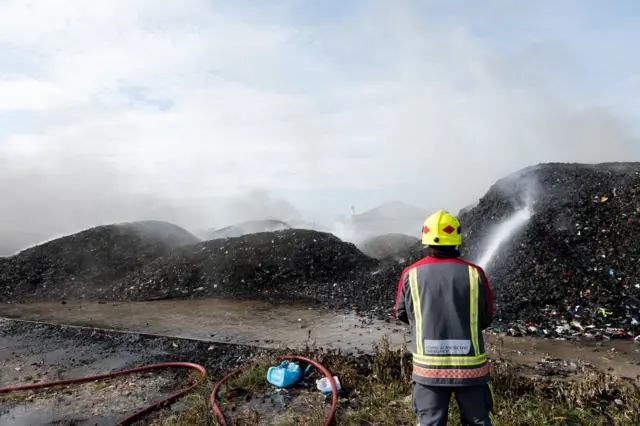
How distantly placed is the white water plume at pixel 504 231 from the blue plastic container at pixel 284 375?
7.48 metres

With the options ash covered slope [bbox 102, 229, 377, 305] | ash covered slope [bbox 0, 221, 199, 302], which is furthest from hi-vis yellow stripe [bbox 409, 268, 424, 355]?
ash covered slope [bbox 0, 221, 199, 302]

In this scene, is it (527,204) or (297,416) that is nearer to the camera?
(297,416)

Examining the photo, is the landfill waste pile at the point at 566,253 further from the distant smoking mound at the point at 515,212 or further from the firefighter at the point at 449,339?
the firefighter at the point at 449,339

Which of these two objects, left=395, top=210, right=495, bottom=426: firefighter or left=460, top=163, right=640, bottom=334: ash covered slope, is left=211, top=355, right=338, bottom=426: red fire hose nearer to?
left=395, top=210, right=495, bottom=426: firefighter

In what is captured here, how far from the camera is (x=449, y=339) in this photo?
2.91 m

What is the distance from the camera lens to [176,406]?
18.0 ft

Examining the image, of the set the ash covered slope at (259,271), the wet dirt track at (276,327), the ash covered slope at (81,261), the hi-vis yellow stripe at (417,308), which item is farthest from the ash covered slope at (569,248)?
the ash covered slope at (81,261)

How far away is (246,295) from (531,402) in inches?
422

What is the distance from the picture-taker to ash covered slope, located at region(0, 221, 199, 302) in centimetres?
1761

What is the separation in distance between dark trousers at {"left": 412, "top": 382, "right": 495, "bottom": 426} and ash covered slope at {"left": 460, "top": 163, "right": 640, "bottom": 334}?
20.7 feet

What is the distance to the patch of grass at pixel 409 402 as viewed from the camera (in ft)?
14.0

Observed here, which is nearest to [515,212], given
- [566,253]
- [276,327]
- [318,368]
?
[566,253]

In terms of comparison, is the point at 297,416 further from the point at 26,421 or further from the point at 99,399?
the point at 26,421

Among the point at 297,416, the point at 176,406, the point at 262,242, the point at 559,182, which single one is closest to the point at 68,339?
the point at 176,406
